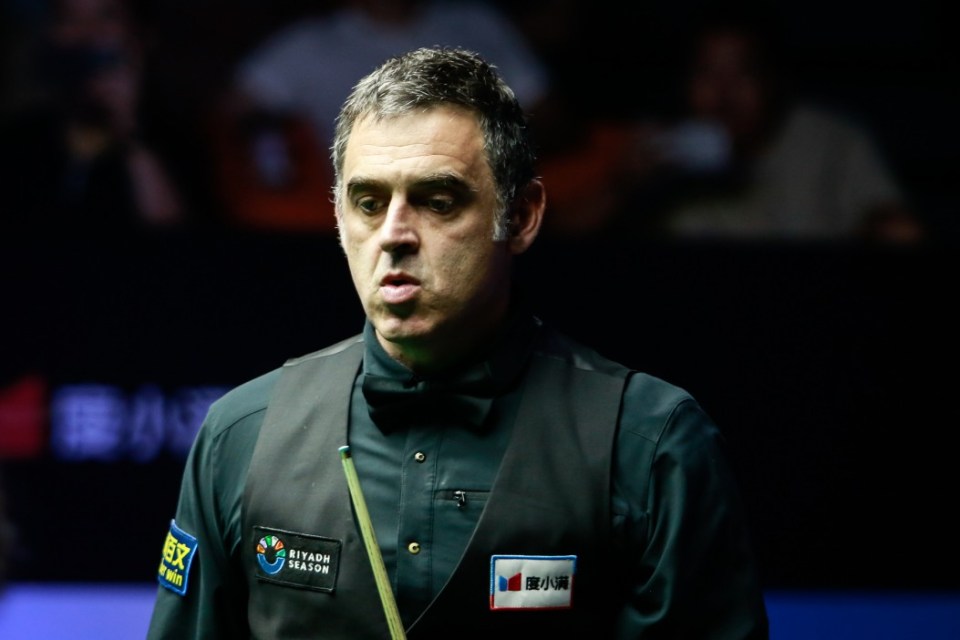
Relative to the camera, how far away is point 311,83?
16.6 feet

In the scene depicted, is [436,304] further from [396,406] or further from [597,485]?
[597,485]

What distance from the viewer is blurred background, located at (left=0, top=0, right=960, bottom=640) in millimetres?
4309

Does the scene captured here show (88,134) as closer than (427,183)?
No

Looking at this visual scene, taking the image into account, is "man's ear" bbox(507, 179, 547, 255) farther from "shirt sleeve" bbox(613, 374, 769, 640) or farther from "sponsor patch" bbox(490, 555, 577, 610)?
"sponsor patch" bbox(490, 555, 577, 610)

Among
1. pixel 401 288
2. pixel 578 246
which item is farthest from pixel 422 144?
Result: pixel 578 246

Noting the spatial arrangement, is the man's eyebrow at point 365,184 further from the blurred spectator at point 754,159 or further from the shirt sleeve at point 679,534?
the blurred spectator at point 754,159

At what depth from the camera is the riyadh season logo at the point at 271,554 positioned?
2.17m

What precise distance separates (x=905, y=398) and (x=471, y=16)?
2.07m

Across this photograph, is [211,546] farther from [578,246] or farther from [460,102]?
[578,246]

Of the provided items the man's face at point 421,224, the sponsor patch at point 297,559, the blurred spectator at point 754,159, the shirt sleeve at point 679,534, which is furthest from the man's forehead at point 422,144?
the blurred spectator at point 754,159

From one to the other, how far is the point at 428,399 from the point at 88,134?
9.48ft

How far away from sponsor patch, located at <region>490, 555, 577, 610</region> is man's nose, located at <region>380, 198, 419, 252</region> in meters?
0.49

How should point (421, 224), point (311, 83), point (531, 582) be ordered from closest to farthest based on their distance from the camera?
point (531, 582) < point (421, 224) < point (311, 83)

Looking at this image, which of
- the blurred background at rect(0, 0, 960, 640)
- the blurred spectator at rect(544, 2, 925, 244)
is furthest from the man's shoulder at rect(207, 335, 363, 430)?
the blurred spectator at rect(544, 2, 925, 244)
